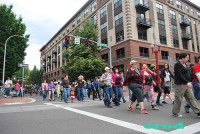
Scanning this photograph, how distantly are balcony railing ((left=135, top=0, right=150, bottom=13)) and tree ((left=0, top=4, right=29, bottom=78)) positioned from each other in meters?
17.7

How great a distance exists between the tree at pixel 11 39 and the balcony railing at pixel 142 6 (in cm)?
1767

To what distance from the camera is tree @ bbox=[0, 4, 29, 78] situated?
84.5ft

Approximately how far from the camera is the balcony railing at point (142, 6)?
88.1 ft

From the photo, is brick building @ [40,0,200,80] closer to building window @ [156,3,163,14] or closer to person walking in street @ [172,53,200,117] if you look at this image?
building window @ [156,3,163,14]

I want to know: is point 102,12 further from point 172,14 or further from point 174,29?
point 174,29

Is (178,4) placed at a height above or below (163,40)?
above

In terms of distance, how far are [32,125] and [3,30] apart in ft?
82.9

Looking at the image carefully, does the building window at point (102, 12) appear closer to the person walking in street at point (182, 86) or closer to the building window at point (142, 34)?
the building window at point (142, 34)

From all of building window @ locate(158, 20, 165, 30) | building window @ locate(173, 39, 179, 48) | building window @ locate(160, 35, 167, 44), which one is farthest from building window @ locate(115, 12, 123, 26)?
building window @ locate(173, 39, 179, 48)

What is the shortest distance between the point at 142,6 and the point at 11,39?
64.5ft

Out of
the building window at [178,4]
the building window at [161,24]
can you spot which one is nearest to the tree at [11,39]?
the building window at [161,24]

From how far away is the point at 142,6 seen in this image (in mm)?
26922

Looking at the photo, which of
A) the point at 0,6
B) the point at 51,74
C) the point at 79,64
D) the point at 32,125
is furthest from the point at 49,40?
the point at 32,125

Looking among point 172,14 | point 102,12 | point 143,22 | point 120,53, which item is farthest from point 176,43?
point 102,12
